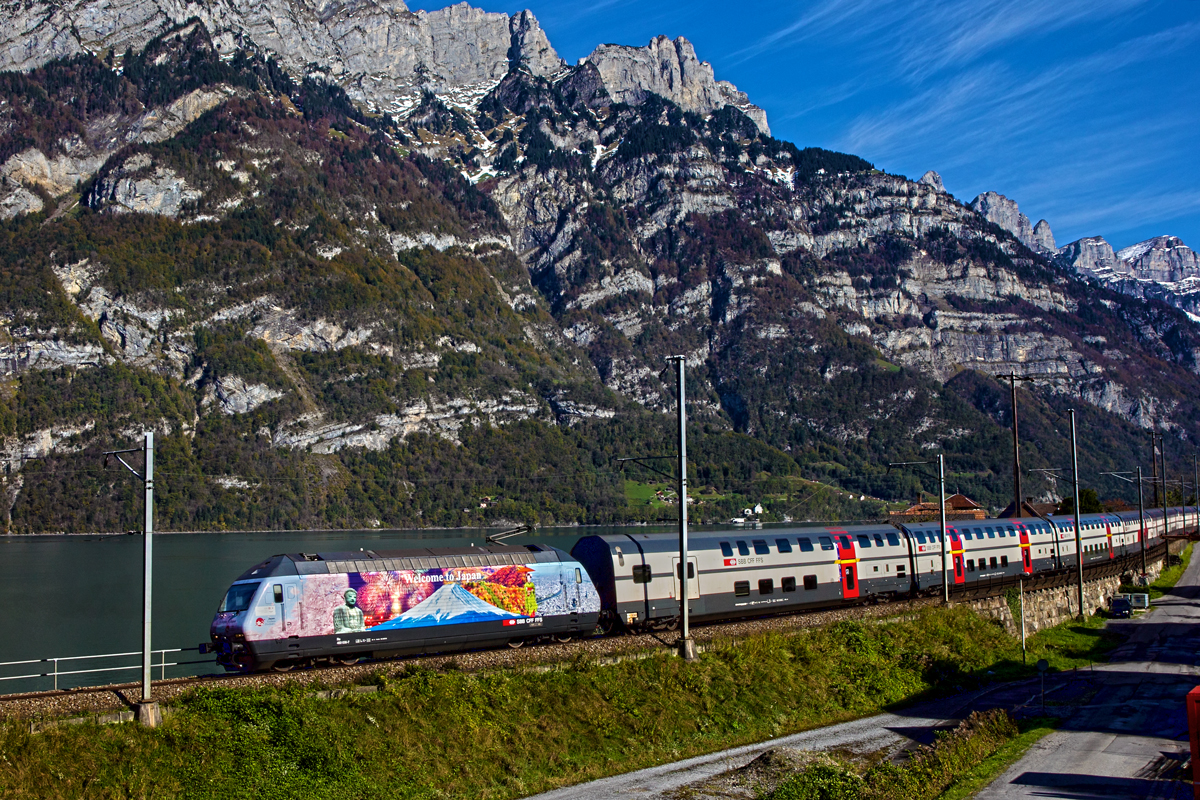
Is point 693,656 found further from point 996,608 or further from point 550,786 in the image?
point 996,608

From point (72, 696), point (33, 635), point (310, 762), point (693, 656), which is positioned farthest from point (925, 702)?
point (33, 635)

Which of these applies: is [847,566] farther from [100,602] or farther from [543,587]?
[100,602]

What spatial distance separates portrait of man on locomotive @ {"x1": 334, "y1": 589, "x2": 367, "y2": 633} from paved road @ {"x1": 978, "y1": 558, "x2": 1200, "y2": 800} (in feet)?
66.0

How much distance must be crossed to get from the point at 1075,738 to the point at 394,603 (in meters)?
25.3

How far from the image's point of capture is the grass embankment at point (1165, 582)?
282ft

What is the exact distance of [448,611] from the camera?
118ft

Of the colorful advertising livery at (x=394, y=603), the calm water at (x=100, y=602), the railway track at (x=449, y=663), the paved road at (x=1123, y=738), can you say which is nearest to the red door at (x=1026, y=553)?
the paved road at (x=1123, y=738)

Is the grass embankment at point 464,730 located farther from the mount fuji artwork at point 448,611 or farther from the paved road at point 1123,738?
the paved road at point 1123,738

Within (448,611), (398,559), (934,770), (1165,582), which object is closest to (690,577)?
(448,611)

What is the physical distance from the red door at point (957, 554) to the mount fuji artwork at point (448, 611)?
3803 cm

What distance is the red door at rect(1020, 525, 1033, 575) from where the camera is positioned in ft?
242

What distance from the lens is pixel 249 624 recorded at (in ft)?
103

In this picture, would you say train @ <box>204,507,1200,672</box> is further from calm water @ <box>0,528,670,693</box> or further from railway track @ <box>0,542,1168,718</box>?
calm water @ <box>0,528,670,693</box>

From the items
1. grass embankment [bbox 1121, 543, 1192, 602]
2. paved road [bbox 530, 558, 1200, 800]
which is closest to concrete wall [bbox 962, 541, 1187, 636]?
grass embankment [bbox 1121, 543, 1192, 602]
